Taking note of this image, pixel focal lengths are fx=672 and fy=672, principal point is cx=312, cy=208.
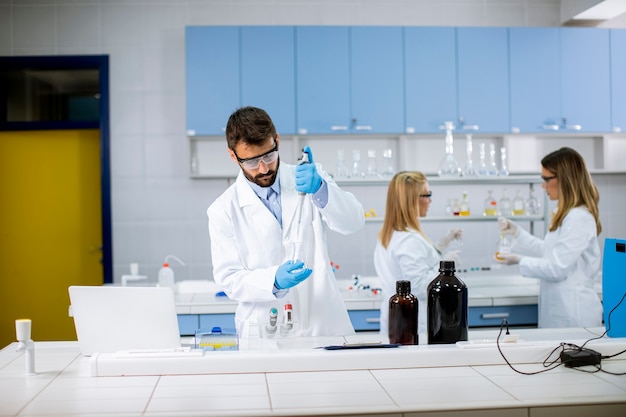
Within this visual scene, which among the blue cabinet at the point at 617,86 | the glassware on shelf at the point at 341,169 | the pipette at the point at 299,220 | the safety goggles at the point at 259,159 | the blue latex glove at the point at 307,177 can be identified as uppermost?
the blue cabinet at the point at 617,86

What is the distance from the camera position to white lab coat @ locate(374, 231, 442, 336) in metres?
3.24

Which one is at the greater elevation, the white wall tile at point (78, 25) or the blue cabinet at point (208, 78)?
the white wall tile at point (78, 25)

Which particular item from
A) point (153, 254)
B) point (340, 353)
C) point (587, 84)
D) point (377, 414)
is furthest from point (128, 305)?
point (587, 84)

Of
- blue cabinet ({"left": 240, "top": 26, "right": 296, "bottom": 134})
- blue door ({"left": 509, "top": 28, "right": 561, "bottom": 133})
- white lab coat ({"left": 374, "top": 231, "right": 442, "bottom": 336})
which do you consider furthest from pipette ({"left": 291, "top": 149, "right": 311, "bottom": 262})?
blue door ({"left": 509, "top": 28, "right": 561, "bottom": 133})

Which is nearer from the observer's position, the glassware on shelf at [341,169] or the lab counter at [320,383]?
the lab counter at [320,383]

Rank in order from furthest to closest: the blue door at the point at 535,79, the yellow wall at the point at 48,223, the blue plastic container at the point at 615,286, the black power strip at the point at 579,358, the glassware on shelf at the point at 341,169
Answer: the yellow wall at the point at 48,223 < the blue door at the point at 535,79 < the glassware on shelf at the point at 341,169 < the blue plastic container at the point at 615,286 < the black power strip at the point at 579,358

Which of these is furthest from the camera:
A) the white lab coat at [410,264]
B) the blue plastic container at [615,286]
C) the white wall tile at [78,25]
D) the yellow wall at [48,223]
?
the yellow wall at [48,223]

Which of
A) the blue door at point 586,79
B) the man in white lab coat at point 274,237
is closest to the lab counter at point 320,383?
the man in white lab coat at point 274,237

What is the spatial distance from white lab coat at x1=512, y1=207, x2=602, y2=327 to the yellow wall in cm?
314

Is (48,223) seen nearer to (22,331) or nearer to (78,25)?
(78,25)

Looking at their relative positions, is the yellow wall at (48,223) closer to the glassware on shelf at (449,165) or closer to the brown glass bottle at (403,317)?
the glassware on shelf at (449,165)

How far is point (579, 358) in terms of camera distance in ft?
6.22

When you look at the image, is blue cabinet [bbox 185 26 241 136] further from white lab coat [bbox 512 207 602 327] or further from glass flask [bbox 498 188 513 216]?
white lab coat [bbox 512 207 602 327]

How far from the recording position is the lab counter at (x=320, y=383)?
1.54m
